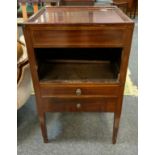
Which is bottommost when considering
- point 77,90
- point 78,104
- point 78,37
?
point 78,104

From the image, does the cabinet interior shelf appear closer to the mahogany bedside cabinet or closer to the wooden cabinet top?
the mahogany bedside cabinet

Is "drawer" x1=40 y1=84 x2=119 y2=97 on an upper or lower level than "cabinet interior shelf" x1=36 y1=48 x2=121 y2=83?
lower

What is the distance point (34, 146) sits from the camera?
1.29 m

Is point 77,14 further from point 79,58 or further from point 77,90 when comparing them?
point 77,90

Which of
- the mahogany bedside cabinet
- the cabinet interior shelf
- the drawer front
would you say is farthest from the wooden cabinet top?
the cabinet interior shelf

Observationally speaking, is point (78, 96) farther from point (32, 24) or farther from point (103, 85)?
point (32, 24)

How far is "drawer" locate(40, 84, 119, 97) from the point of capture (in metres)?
1.03

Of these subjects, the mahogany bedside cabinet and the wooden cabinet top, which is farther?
the wooden cabinet top

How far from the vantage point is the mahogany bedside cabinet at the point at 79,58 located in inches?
34.4

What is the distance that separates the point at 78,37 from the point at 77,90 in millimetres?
310

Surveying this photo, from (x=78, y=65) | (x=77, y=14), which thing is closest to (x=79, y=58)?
(x=78, y=65)

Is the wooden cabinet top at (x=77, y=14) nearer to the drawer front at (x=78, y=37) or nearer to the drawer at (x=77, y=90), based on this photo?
the drawer front at (x=78, y=37)

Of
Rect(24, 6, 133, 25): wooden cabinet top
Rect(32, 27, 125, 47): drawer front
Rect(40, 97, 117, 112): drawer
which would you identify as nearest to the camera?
Rect(32, 27, 125, 47): drawer front

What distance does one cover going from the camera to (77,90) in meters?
1.05
